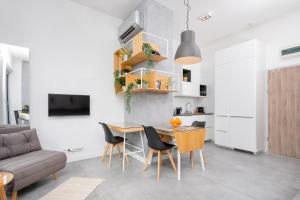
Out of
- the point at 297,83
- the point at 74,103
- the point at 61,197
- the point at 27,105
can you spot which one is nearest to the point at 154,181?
the point at 61,197

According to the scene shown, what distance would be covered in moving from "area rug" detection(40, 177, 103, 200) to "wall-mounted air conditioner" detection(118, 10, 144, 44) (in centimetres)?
299

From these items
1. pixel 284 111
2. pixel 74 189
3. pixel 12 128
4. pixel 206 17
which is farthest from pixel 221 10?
pixel 12 128

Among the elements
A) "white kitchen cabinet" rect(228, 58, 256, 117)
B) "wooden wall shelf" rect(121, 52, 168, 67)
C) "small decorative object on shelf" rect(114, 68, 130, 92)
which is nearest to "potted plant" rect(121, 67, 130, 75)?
"small decorative object on shelf" rect(114, 68, 130, 92)

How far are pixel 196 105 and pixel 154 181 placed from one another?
3.81 metres

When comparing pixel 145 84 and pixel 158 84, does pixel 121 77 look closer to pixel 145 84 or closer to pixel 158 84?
pixel 145 84

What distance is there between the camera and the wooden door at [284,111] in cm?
358

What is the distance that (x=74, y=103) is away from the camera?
339cm

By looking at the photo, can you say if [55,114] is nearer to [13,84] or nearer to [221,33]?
[13,84]

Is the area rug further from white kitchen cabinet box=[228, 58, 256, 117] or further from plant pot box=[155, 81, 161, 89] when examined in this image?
white kitchen cabinet box=[228, 58, 256, 117]

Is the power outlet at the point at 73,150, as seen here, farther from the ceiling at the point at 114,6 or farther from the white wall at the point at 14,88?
the ceiling at the point at 114,6

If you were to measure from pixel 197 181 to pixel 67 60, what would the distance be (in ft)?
11.0

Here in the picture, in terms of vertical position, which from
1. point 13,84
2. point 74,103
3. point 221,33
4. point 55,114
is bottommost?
point 55,114

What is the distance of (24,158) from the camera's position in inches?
89.3

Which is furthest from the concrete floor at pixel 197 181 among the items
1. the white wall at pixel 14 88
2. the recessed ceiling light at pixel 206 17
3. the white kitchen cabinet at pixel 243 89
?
the recessed ceiling light at pixel 206 17
